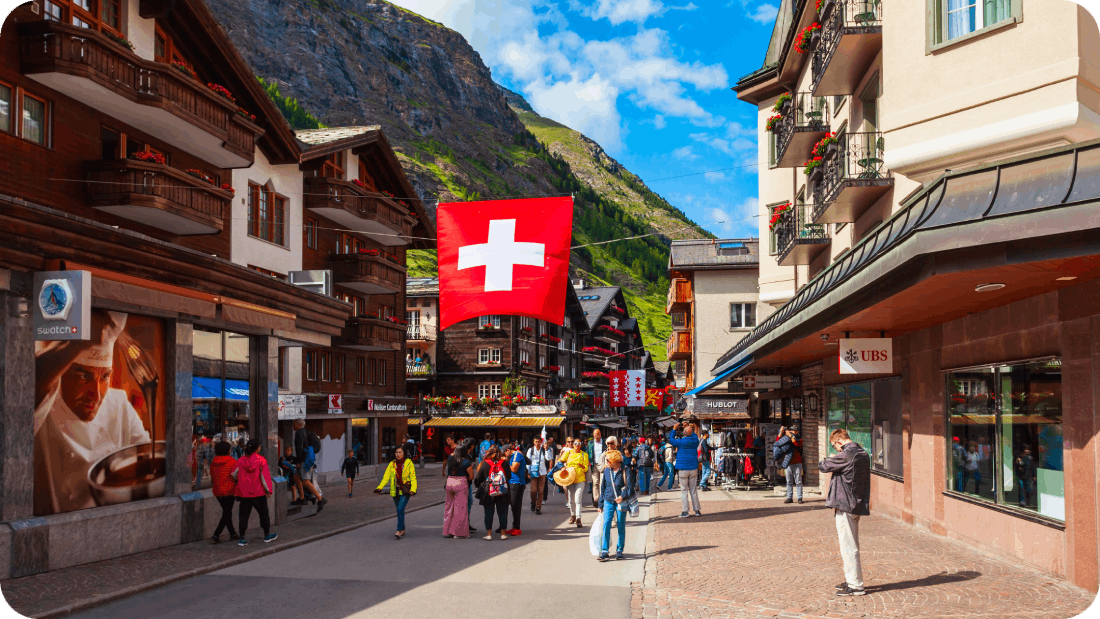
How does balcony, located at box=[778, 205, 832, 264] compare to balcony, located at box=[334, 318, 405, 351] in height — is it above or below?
above

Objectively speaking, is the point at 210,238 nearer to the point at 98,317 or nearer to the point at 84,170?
the point at 84,170

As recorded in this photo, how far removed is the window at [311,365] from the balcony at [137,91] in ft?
39.3

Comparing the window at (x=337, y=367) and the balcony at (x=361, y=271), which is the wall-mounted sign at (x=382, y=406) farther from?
the balcony at (x=361, y=271)

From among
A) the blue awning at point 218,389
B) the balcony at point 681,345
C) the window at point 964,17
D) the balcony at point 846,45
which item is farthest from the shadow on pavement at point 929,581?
the balcony at point 681,345

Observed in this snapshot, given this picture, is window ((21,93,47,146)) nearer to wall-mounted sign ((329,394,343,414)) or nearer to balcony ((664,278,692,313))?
wall-mounted sign ((329,394,343,414))

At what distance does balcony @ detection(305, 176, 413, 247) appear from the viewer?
1372 inches

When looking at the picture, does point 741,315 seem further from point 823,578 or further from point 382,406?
point 823,578

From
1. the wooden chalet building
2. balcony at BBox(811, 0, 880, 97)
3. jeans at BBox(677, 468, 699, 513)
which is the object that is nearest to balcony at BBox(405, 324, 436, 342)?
the wooden chalet building

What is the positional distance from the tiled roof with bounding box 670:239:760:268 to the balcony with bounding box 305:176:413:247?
61.3ft

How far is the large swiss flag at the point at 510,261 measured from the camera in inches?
484

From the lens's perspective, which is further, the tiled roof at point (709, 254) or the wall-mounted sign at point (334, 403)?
the tiled roof at point (709, 254)

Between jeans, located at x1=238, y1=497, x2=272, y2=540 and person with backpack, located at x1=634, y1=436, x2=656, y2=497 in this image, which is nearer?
jeans, located at x1=238, y1=497, x2=272, y2=540

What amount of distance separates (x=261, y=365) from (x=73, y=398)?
17.2 ft

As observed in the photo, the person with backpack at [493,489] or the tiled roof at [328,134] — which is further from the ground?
the tiled roof at [328,134]
